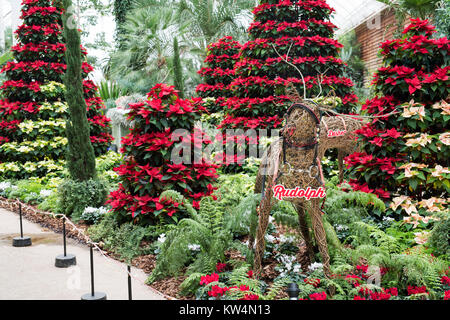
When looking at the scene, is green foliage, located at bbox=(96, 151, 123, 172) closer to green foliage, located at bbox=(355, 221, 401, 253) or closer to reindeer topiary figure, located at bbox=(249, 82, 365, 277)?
reindeer topiary figure, located at bbox=(249, 82, 365, 277)

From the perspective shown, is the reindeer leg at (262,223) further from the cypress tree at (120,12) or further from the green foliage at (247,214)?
the cypress tree at (120,12)

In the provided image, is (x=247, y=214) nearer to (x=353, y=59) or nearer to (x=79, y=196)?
(x=79, y=196)

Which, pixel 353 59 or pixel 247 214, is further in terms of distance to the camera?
pixel 353 59

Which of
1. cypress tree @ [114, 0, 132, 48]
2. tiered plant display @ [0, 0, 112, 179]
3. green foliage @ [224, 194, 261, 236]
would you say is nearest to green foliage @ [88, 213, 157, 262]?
green foliage @ [224, 194, 261, 236]

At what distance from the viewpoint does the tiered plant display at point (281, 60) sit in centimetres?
773

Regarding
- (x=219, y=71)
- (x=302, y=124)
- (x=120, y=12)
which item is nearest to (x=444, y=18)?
(x=219, y=71)

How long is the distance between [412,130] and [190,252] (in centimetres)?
322

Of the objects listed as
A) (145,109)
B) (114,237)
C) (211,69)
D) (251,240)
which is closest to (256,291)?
(251,240)

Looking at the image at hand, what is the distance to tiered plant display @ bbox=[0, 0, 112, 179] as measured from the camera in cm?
916

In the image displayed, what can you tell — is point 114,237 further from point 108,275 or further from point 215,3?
point 215,3

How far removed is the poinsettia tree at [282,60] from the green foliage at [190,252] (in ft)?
13.3

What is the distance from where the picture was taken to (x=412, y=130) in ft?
16.5

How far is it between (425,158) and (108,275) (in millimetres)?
4023

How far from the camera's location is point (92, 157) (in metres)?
7.08
